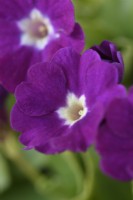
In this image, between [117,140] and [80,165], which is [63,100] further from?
[80,165]

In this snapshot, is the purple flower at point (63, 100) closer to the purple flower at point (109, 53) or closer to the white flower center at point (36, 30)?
the purple flower at point (109, 53)

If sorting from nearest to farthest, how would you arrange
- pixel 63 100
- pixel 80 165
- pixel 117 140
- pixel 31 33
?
pixel 117 140 → pixel 63 100 → pixel 31 33 → pixel 80 165

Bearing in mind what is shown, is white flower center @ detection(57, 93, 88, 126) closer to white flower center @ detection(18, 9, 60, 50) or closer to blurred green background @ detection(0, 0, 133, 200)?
white flower center @ detection(18, 9, 60, 50)

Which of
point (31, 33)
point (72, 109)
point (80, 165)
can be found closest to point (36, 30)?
point (31, 33)

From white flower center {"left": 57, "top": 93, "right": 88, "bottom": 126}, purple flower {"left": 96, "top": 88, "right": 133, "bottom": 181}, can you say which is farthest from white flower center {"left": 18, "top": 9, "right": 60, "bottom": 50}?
purple flower {"left": 96, "top": 88, "right": 133, "bottom": 181}

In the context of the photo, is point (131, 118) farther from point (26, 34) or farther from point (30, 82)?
point (26, 34)

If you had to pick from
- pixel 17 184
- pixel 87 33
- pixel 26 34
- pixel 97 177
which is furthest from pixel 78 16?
pixel 17 184
